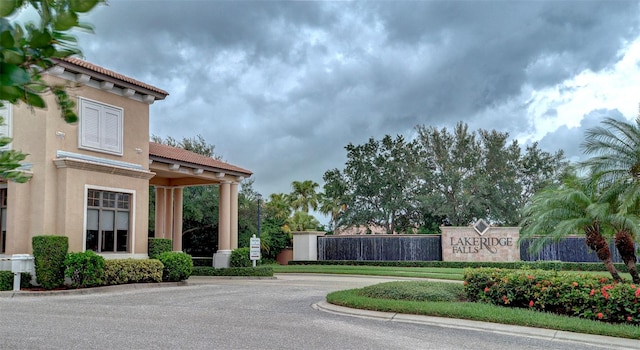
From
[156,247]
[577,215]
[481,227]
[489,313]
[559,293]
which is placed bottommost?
[489,313]

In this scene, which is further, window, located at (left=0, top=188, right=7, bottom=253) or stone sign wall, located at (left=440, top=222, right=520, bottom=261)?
stone sign wall, located at (left=440, top=222, right=520, bottom=261)

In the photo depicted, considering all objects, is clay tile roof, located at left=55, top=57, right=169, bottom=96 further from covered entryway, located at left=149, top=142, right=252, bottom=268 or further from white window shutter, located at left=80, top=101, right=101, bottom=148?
covered entryway, located at left=149, top=142, right=252, bottom=268

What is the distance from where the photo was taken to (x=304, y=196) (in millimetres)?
55594

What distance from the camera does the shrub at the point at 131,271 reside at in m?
18.5

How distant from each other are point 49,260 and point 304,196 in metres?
38.7

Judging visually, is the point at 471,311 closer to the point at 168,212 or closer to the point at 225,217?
the point at 225,217

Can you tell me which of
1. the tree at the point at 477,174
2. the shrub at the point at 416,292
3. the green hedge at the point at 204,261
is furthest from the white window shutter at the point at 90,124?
the tree at the point at 477,174

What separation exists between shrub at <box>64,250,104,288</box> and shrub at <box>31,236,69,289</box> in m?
0.24

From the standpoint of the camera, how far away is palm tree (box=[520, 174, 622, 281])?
43.2 ft

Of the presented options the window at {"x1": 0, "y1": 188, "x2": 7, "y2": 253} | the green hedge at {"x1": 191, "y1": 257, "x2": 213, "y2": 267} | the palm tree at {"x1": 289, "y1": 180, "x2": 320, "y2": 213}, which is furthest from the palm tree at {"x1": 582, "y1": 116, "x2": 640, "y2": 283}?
the palm tree at {"x1": 289, "y1": 180, "x2": 320, "y2": 213}

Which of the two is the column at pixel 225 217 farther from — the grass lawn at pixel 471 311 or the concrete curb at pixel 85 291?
the grass lawn at pixel 471 311

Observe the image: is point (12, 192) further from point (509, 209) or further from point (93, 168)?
point (509, 209)

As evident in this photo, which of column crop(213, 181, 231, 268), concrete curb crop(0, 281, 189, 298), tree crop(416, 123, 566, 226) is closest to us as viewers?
concrete curb crop(0, 281, 189, 298)

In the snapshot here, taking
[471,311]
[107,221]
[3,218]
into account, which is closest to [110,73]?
[107,221]
